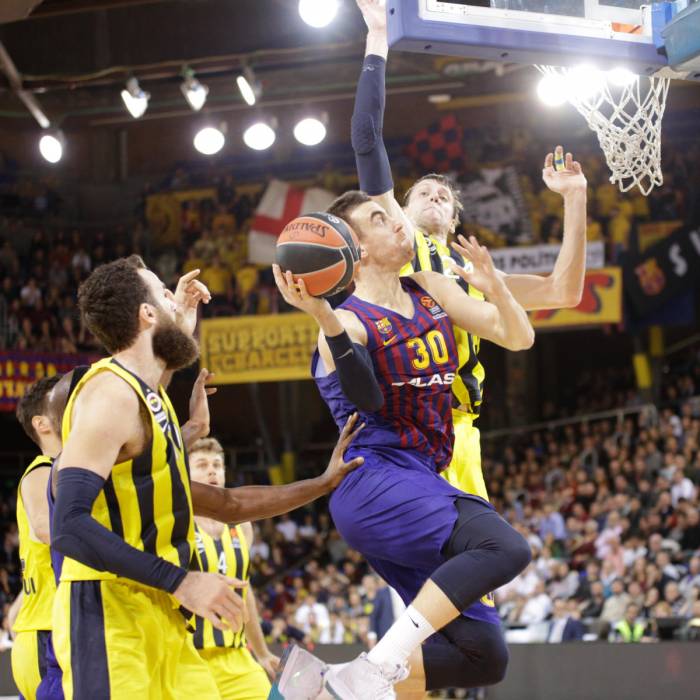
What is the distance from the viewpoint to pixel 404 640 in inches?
164

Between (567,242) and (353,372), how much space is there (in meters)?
1.44

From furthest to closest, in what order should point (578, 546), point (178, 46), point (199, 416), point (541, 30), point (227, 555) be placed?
1. point (178, 46)
2. point (578, 546)
3. point (227, 555)
4. point (541, 30)
5. point (199, 416)

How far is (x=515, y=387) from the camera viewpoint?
22.7 metres

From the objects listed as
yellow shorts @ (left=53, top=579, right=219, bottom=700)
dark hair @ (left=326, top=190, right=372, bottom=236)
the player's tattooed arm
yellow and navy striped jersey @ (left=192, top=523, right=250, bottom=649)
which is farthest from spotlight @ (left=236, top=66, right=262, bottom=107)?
yellow shorts @ (left=53, top=579, right=219, bottom=700)

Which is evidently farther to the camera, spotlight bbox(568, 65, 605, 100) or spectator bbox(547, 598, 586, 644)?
spectator bbox(547, 598, 586, 644)

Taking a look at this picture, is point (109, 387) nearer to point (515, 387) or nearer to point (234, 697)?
point (234, 697)

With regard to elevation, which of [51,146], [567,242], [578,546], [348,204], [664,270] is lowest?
[578,546]

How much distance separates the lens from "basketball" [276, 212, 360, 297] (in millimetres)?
4250

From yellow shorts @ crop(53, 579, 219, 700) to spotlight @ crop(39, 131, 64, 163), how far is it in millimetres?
14558

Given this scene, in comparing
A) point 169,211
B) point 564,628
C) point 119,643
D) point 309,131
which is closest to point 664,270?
point 309,131

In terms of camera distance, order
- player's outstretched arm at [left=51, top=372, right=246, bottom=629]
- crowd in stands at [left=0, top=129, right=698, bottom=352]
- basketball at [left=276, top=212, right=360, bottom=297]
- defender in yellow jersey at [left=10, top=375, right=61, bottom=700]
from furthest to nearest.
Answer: crowd in stands at [left=0, top=129, right=698, bottom=352] → defender in yellow jersey at [left=10, top=375, right=61, bottom=700] → basketball at [left=276, top=212, right=360, bottom=297] → player's outstretched arm at [left=51, top=372, right=246, bottom=629]

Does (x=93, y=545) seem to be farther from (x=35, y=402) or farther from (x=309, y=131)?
(x=309, y=131)

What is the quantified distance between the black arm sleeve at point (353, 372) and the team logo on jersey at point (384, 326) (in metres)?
0.32

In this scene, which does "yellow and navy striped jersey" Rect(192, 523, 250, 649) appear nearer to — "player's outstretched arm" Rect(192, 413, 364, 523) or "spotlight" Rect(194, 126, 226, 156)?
"player's outstretched arm" Rect(192, 413, 364, 523)
